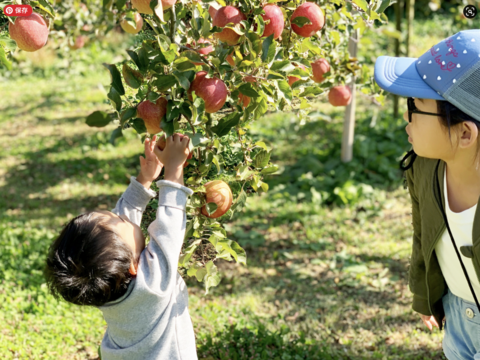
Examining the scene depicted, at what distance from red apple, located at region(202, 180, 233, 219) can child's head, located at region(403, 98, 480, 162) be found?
551 mm

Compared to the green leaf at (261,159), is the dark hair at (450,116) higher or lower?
higher

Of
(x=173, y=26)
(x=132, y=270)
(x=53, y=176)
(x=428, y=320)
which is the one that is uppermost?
(x=173, y=26)

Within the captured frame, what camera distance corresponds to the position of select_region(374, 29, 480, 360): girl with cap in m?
1.27

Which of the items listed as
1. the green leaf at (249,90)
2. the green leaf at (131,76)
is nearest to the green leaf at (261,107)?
the green leaf at (249,90)

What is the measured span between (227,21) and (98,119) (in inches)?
16.5

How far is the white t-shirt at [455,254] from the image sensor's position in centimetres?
135

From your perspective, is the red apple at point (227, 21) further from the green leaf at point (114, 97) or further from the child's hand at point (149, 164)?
the child's hand at point (149, 164)

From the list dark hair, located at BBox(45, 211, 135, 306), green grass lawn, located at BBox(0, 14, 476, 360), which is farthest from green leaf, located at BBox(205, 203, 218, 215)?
green grass lawn, located at BBox(0, 14, 476, 360)

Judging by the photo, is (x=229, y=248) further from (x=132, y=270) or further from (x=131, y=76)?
(x=131, y=76)

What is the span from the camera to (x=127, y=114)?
1.28m

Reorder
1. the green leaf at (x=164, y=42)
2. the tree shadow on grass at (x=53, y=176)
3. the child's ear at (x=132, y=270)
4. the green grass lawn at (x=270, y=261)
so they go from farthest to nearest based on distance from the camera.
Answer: the tree shadow on grass at (x=53, y=176) → the green grass lawn at (x=270, y=261) → the child's ear at (x=132, y=270) → the green leaf at (x=164, y=42)

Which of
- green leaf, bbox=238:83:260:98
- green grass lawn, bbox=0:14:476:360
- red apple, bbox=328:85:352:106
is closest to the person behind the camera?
green leaf, bbox=238:83:260:98

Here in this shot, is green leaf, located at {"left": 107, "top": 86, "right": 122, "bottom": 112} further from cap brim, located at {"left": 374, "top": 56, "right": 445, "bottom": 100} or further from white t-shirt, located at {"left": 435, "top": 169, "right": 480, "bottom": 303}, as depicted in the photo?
white t-shirt, located at {"left": 435, "top": 169, "right": 480, "bottom": 303}

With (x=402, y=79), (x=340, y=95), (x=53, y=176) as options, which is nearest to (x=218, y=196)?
(x=402, y=79)
